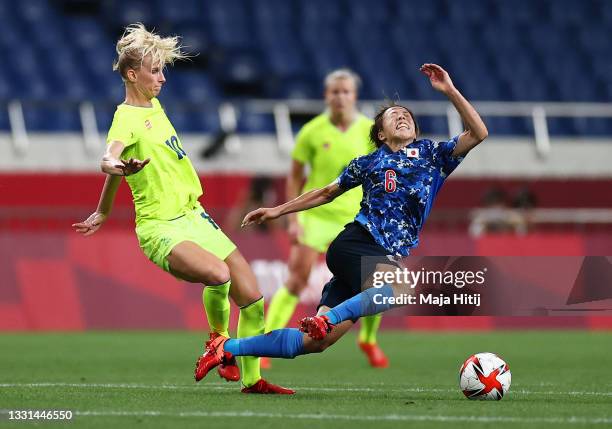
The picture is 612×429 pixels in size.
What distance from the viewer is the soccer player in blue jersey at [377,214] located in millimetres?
A: 7727

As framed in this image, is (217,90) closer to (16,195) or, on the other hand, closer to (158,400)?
(16,195)

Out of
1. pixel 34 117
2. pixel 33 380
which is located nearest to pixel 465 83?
pixel 34 117

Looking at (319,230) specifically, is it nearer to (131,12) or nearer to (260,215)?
(260,215)

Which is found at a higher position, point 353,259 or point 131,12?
point 131,12

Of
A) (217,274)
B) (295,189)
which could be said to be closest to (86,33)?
(295,189)

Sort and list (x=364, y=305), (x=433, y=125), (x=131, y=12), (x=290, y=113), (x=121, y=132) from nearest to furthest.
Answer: (x=364, y=305) → (x=121, y=132) → (x=290, y=113) → (x=433, y=125) → (x=131, y=12)

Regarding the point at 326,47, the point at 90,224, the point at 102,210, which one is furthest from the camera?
the point at 326,47

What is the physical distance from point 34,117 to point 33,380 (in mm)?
10668

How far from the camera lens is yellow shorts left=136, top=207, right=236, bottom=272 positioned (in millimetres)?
8117

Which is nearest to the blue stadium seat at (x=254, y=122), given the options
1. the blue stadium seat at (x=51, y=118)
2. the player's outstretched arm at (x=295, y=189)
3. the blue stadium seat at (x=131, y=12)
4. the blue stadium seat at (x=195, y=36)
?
the blue stadium seat at (x=195, y=36)

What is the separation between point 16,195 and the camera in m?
17.3

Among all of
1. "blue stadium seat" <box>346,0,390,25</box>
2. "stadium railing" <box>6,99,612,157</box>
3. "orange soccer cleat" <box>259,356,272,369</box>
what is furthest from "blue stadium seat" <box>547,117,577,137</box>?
"orange soccer cleat" <box>259,356,272,369</box>

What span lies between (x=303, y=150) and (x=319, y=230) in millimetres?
709

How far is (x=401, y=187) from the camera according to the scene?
7863 mm
